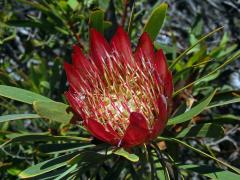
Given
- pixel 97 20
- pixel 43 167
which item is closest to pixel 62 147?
pixel 43 167

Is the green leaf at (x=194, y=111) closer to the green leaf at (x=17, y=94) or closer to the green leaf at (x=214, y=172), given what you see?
the green leaf at (x=214, y=172)

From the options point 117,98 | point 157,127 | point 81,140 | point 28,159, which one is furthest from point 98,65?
point 28,159

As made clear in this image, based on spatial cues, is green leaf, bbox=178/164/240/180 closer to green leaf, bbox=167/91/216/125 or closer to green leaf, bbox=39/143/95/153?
green leaf, bbox=167/91/216/125

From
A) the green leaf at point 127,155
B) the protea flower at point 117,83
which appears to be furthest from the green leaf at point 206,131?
the green leaf at point 127,155

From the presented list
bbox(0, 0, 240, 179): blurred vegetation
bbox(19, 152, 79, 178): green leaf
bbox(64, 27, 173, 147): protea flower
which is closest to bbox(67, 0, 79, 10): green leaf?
bbox(0, 0, 240, 179): blurred vegetation

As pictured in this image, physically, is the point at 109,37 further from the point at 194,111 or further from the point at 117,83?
the point at 194,111
